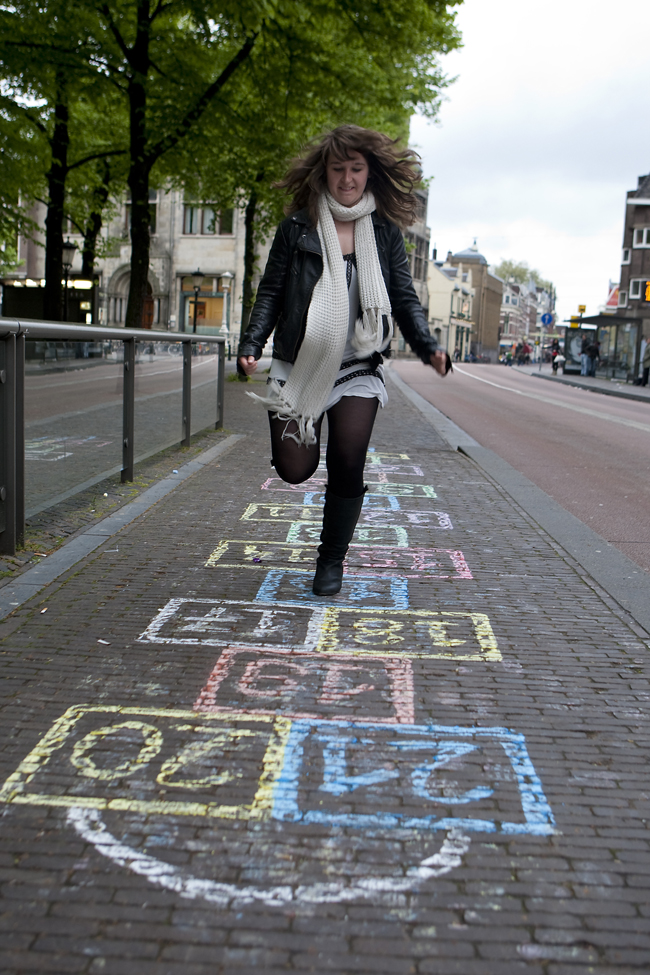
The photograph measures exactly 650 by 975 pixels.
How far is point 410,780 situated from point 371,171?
2.59 meters

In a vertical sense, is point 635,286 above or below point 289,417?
above

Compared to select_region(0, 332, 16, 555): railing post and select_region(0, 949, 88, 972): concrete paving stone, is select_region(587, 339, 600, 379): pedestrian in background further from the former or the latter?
select_region(0, 949, 88, 972): concrete paving stone

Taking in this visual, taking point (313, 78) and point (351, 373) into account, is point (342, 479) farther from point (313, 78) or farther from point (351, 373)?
point (313, 78)

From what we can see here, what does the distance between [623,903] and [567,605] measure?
2319 mm

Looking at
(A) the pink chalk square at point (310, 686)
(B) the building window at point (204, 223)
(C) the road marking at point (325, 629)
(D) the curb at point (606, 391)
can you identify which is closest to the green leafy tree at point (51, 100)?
(C) the road marking at point (325, 629)

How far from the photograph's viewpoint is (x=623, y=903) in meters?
2.00

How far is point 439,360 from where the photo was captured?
12.9ft

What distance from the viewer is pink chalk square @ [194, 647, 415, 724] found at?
9.67 feet

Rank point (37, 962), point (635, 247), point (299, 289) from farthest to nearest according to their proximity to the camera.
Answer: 1. point (635, 247)
2. point (299, 289)
3. point (37, 962)

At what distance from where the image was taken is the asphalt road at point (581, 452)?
705 cm

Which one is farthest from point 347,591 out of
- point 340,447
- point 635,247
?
point 635,247

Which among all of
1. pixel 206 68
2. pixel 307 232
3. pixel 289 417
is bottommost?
pixel 289 417

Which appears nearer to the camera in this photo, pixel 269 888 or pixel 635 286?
pixel 269 888

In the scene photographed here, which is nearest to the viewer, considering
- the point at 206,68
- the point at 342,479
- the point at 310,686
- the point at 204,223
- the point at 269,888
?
the point at 269,888
